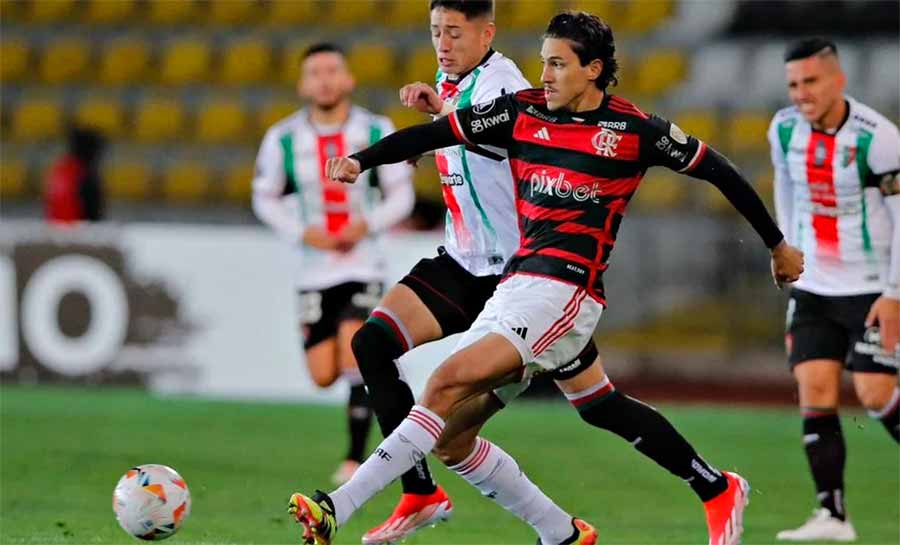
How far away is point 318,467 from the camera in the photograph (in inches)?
392

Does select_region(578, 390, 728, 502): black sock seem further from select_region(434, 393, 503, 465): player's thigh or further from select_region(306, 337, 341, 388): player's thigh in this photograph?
select_region(306, 337, 341, 388): player's thigh

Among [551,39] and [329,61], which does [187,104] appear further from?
[551,39]

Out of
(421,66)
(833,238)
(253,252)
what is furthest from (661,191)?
(833,238)

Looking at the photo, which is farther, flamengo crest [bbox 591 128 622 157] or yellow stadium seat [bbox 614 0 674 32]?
yellow stadium seat [bbox 614 0 674 32]

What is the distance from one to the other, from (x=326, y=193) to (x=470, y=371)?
14.4 feet

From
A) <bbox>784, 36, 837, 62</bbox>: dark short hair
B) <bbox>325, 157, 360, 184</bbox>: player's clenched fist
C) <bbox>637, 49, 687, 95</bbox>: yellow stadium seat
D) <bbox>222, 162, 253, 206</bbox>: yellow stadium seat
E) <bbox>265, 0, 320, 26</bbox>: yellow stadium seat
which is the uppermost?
<bbox>265, 0, 320, 26</bbox>: yellow stadium seat

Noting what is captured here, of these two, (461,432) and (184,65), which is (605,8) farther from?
(461,432)

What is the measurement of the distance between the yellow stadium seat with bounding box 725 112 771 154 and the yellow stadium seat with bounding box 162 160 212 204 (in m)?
6.07

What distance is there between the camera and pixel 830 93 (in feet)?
26.1

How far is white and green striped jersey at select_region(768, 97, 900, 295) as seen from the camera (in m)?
7.96

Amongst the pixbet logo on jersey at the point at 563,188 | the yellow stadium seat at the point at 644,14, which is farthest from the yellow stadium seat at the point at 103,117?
the pixbet logo on jersey at the point at 563,188

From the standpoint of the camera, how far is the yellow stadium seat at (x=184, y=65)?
20078mm

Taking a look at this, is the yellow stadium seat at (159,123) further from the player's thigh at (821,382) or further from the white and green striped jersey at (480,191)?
the white and green striped jersey at (480,191)

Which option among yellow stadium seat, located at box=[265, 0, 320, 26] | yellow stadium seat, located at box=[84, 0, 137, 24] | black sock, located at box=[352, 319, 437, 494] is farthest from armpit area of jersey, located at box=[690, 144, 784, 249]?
yellow stadium seat, located at box=[84, 0, 137, 24]
